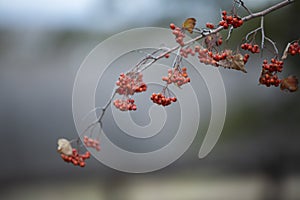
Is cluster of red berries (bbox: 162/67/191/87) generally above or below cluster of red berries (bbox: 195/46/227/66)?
below

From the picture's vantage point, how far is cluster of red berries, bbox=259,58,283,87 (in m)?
0.78

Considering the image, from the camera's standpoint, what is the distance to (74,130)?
3123 millimetres

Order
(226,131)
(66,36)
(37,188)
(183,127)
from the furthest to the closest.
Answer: (37,188) < (66,36) < (226,131) < (183,127)

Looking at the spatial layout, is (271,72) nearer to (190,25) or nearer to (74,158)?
(190,25)

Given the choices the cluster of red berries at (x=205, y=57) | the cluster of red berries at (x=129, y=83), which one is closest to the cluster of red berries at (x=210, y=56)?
the cluster of red berries at (x=205, y=57)

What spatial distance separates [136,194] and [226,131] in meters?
1.01

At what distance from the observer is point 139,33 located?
2.68m

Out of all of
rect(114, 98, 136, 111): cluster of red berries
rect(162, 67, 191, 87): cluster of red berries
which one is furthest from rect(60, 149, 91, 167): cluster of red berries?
rect(162, 67, 191, 87): cluster of red berries

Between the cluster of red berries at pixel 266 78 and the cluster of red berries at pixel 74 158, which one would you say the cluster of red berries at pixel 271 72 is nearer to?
the cluster of red berries at pixel 266 78

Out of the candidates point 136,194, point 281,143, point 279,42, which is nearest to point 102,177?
point 136,194

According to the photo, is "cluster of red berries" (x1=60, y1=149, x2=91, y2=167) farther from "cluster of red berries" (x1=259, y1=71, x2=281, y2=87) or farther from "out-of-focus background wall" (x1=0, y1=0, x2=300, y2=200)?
"out-of-focus background wall" (x1=0, y1=0, x2=300, y2=200)

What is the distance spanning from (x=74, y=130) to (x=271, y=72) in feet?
8.09

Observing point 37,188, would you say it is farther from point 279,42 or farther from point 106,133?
point 279,42

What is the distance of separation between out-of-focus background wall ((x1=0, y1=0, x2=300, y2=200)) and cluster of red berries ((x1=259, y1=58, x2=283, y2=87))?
1967mm
